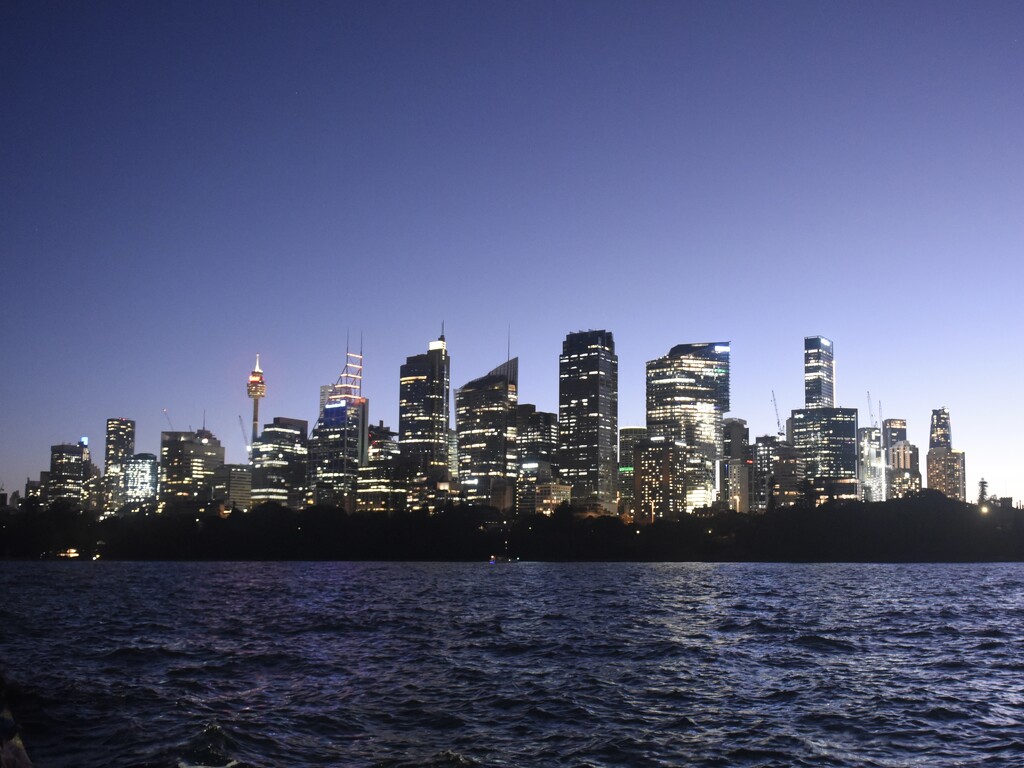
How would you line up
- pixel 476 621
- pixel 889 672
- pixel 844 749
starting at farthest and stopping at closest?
1. pixel 476 621
2. pixel 889 672
3. pixel 844 749

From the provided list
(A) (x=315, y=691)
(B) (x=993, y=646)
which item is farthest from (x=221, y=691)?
(B) (x=993, y=646)

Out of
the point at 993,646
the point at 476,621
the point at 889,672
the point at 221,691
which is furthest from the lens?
the point at 476,621

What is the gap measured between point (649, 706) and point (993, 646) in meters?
29.9

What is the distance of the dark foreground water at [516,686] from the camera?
28.4 m

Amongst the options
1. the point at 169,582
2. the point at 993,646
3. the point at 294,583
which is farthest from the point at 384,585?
the point at 993,646

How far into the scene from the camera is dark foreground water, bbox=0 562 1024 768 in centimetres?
2838

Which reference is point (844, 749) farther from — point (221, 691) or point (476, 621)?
point (476, 621)

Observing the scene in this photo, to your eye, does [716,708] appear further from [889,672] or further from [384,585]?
[384,585]

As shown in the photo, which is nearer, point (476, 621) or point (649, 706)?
point (649, 706)

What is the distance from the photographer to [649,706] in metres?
35.3

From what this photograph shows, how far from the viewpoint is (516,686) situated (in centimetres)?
3978

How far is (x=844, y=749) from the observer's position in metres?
28.5

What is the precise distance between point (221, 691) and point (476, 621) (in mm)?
34321

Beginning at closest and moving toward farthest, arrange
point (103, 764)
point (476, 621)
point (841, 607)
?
point (103, 764) < point (476, 621) < point (841, 607)
